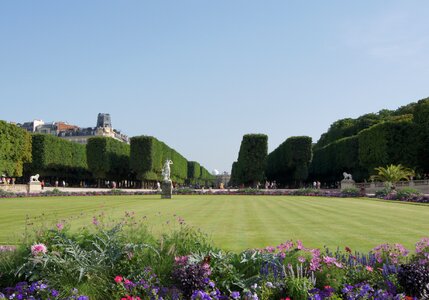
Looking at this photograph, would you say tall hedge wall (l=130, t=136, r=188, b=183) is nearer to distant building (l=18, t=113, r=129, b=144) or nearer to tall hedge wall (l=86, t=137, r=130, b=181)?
tall hedge wall (l=86, t=137, r=130, b=181)

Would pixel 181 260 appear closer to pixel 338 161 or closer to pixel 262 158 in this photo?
pixel 262 158

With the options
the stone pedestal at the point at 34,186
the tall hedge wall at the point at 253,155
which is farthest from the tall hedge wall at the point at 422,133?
the stone pedestal at the point at 34,186

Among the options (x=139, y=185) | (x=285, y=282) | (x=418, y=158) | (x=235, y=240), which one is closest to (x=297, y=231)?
(x=235, y=240)

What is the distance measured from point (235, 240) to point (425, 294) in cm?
483

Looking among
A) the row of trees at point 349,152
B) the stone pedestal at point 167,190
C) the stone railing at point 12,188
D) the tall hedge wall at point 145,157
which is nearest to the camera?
the stone pedestal at point 167,190

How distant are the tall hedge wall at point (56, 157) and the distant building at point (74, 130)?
50.9m

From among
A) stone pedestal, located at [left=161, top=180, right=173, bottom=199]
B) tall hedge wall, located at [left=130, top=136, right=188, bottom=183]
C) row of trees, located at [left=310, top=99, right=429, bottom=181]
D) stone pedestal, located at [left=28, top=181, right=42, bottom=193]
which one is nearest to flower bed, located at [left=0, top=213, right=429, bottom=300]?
stone pedestal, located at [left=161, top=180, right=173, bottom=199]

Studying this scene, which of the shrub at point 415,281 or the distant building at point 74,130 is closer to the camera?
the shrub at point 415,281

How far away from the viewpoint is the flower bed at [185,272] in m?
5.48

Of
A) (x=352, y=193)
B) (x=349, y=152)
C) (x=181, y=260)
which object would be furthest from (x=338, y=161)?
(x=181, y=260)

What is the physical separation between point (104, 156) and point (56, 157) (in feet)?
24.2

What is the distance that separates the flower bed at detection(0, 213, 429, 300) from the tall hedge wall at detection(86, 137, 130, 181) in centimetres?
6617

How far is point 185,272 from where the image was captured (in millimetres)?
5672

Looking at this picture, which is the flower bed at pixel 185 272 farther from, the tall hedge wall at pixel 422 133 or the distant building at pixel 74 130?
the distant building at pixel 74 130
